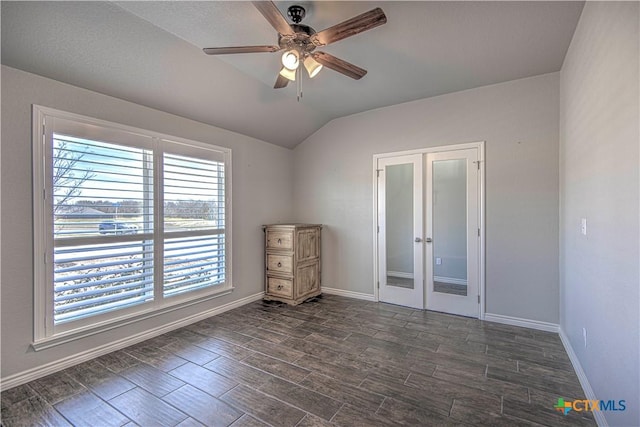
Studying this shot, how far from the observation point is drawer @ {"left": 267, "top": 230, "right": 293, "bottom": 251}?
14.0 ft

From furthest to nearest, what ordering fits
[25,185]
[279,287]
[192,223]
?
[279,287], [192,223], [25,185]

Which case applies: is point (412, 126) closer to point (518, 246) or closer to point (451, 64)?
point (451, 64)

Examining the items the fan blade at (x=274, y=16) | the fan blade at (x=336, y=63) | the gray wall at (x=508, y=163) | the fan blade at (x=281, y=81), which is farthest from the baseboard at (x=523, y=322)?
the fan blade at (x=274, y=16)

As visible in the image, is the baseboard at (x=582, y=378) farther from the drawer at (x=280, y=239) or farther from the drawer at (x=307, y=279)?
the drawer at (x=280, y=239)

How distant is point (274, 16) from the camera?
70.6 inches

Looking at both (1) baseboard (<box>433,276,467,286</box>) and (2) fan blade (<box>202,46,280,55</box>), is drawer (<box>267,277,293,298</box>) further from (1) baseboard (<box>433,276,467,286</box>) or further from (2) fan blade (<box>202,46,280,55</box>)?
(2) fan blade (<box>202,46,280,55</box>)

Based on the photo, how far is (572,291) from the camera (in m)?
2.62

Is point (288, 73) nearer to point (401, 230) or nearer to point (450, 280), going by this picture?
point (401, 230)

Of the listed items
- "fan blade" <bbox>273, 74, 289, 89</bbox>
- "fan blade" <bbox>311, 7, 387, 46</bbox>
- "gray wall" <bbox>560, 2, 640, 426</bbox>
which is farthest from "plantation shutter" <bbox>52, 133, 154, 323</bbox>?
"gray wall" <bbox>560, 2, 640, 426</bbox>

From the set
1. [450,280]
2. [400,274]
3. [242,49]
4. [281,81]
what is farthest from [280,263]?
[242,49]

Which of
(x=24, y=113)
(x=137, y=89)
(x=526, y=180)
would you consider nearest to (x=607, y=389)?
(x=526, y=180)

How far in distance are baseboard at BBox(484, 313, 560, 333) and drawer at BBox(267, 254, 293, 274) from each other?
8.74ft

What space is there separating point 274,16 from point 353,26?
510 millimetres

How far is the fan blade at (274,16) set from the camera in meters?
1.67
